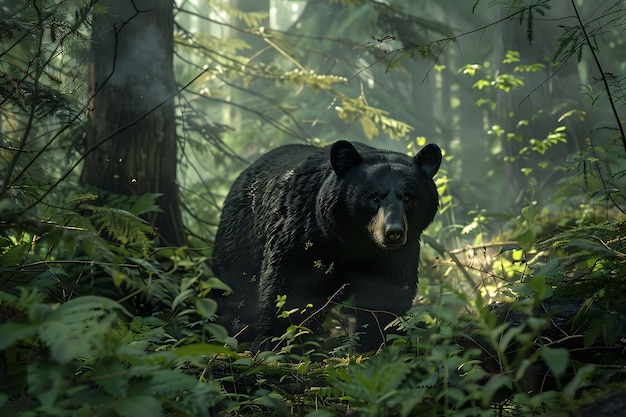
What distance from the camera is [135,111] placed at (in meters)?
6.78

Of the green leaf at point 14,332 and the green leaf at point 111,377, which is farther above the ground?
the green leaf at point 14,332

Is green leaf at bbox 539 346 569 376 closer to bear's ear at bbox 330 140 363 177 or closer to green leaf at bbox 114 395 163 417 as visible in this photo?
green leaf at bbox 114 395 163 417

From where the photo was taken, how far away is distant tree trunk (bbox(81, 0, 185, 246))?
6.67 metres

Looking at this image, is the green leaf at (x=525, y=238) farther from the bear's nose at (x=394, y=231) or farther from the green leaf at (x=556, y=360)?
the green leaf at (x=556, y=360)

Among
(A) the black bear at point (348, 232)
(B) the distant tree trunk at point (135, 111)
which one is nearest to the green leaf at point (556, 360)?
(A) the black bear at point (348, 232)

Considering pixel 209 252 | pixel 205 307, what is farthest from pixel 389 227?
pixel 209 252

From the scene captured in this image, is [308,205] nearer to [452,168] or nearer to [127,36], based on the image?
[127,36]

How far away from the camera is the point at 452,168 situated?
26.2 m

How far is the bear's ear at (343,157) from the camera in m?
4.96

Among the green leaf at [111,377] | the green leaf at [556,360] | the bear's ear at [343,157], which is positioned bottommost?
the green leaf at [556,360]

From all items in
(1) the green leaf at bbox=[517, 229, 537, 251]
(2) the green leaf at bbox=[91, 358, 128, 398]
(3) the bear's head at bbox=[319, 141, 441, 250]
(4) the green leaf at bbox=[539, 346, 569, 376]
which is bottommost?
(4) the green leaf at bbox=[539, 346, 569, 376]

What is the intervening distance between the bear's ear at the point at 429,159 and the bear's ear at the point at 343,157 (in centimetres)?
51

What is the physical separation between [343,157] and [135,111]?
2955 mm

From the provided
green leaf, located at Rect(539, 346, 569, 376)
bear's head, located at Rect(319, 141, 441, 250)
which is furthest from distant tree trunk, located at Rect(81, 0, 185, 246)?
green leaf, located at Rect(539, 346, 569, 376)
